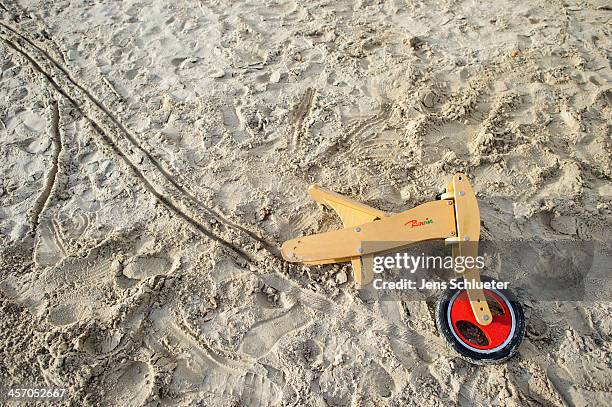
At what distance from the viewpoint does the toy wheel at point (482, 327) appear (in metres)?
2.69

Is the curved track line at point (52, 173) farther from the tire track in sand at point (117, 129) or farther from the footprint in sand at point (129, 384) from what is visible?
the footprint in sand at point (129, 384)

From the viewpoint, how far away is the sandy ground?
2.74 metres

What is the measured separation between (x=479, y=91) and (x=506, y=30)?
3.13 ft

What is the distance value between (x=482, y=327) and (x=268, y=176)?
1.73 meters

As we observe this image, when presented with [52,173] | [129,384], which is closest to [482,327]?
[129,384]

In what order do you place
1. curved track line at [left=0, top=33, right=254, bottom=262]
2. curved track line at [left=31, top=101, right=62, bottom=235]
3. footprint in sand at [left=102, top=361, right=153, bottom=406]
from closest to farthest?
1. footprint in sand at [left=102, top=361, right=153, bottom=406]
2. curved track line at [left=0, top=33, right=254, bottom=262]
3. curved track line at [left=31, top=101, right=62, bottom=235]

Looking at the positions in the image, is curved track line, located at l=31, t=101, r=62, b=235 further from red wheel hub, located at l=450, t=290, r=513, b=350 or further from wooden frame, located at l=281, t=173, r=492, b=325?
red wheel hub, located at l=450, t=290, r=513, b=350

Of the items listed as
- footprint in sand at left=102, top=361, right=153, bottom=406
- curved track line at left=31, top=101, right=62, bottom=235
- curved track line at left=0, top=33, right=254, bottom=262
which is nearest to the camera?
footprint in sand at left=102, top=361, right=153, bottom=406

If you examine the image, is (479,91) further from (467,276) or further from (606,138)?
(467,276)

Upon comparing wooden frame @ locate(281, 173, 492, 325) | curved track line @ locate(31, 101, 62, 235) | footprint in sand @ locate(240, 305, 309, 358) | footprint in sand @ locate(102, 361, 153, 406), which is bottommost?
footprint in sand @ locate(240, 305, 309, 358)

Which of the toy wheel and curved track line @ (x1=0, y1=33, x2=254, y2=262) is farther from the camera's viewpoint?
curved track line @ (x1=0, y1=33, x2=254, y2=262)

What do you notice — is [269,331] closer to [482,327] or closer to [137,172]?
[482,327]

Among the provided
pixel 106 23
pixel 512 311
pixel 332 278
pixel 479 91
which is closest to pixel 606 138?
pixel 479 91

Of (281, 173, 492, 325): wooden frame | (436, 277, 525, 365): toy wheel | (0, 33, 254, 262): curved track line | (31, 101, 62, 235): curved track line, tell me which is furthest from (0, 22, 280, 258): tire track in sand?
(436, 277, 525, 365): toy wheel
